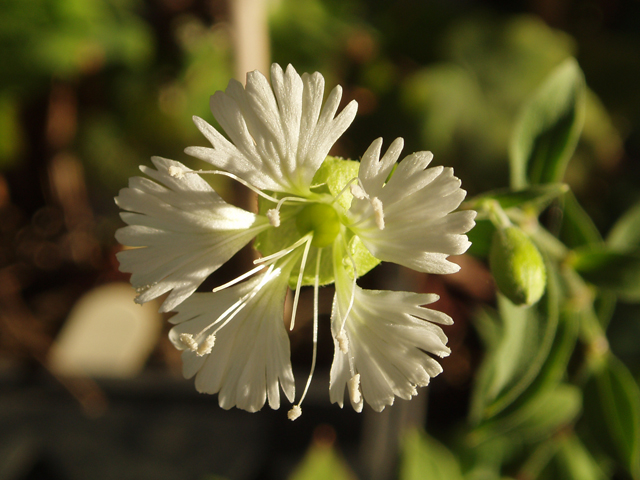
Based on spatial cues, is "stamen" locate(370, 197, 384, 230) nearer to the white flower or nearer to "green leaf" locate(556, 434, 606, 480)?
the white flower

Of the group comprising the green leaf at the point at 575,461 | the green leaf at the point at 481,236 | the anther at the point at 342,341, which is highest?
the green leaf at the point at 481,236

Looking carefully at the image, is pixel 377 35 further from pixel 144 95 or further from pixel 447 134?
pixel 144 95

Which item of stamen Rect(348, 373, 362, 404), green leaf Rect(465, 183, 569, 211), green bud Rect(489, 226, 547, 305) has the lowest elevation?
stamen Rect(348, 373, 362, 404)

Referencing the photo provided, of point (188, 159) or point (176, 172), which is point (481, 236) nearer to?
point (176, 172)

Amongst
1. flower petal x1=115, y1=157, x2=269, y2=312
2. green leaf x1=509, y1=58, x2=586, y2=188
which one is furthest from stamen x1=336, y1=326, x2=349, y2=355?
green leaf x1=509, y1=58, x2=586, y2=188

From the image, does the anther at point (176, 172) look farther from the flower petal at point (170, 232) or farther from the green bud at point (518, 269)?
the green bud at point (518, 269)

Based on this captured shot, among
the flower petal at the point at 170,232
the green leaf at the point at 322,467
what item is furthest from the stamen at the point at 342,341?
the green leaf at the point at 322,467

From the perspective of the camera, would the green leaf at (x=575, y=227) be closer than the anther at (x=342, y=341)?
No
